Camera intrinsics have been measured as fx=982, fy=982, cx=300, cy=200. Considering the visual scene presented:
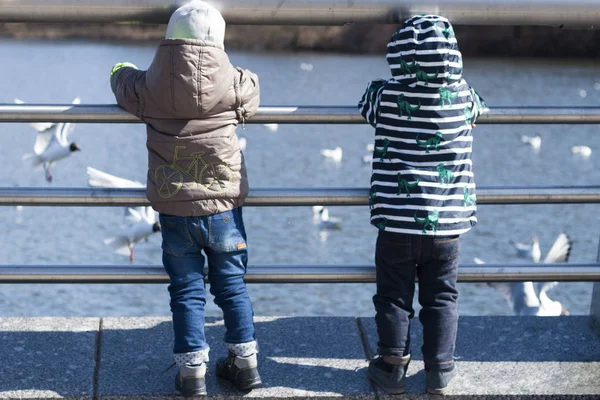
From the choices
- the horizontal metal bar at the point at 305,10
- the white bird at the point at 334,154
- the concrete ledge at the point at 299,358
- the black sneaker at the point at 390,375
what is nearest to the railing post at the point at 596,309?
the concrete ledge at the point at 299,358

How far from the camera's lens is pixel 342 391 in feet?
10.7

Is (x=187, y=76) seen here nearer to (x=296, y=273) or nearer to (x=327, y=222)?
(x=296, y=273)

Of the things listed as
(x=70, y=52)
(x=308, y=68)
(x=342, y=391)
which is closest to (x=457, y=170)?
(x=342, y=391)

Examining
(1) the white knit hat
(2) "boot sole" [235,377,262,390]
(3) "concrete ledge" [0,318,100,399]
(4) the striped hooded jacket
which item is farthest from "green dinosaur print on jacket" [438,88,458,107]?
(3) "concrete ledge" [0,318,100,399]

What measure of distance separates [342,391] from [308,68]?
162 feet

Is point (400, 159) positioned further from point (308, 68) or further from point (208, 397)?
point (308, 68)

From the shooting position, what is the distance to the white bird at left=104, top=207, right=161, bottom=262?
41.1 feet

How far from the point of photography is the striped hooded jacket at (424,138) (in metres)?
3.13

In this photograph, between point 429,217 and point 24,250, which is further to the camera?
point 24,250

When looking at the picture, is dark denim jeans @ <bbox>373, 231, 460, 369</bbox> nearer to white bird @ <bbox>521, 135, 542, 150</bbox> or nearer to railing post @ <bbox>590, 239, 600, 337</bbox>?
railing post @ <bbox>590, 239, 600, 337</bbox>

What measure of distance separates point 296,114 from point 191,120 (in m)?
0.40

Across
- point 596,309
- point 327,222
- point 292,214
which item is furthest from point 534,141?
point 596,309

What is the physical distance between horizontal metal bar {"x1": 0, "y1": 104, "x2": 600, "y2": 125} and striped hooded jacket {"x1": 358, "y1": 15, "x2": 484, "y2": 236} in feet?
0.68

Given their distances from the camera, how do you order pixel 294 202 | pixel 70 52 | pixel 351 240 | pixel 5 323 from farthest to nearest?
1. pixel 70 52
2. pixel 351 240
3. pixel 5 323
4. pixel 294 202
